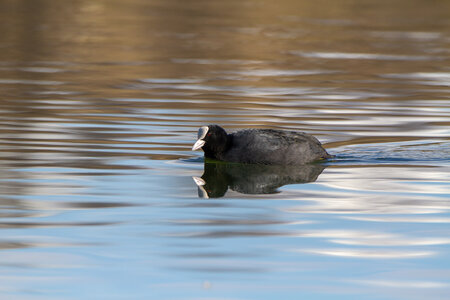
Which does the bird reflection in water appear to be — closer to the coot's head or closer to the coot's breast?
the coot's breast

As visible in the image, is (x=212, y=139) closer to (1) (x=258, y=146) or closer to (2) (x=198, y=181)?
(1) (x=258, y=146)

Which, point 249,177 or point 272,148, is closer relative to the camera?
point 249,177

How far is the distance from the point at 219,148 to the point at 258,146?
0.45 meters

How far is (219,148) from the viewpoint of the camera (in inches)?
457

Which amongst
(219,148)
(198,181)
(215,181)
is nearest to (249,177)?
(215,181)

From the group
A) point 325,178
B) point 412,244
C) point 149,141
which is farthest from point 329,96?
point 412,244

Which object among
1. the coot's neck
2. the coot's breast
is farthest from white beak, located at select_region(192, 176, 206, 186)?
the coot's breast

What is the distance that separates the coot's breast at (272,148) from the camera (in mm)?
11531

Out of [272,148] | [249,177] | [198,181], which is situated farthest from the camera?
[272,148]

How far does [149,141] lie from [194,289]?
6.72 m

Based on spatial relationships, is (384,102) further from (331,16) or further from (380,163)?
(331,16)

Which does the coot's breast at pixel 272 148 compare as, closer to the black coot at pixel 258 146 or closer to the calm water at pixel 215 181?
the black coot at pixel 258 146

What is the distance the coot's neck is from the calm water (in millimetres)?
154

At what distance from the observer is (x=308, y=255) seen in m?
7.42
